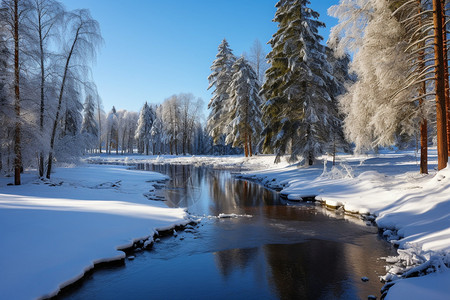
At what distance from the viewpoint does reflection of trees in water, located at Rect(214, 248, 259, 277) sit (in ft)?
20.9

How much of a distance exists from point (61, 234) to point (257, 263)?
4.68m

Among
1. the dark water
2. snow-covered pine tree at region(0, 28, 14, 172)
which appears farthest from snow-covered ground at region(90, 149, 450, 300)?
snow-covered pine tree at region(0, 28, 14, 172)

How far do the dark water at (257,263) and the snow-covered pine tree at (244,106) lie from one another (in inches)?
807

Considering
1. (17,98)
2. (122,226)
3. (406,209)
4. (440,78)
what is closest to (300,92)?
(440,78)

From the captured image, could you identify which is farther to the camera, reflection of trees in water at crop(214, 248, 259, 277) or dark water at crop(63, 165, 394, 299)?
reflection of trees in water at crop(214, 248, 259, 277)

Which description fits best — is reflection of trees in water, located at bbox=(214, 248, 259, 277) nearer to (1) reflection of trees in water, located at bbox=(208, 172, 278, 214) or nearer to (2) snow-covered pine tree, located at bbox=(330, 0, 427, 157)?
(1) reflection of trees in water, located at bbox=(208, 172, 278, 214)

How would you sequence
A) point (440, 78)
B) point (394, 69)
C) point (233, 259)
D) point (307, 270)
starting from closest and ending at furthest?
point (307, 270) < point (233, 259) < point (440, 78) < point (394, 69)

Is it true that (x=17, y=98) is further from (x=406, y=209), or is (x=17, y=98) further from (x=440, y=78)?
(x=440, y=78)

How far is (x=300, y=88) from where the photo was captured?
19391 millimetres

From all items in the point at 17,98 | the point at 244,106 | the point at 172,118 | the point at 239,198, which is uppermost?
the point at 172,118

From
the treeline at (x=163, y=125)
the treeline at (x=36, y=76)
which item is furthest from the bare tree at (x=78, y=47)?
the treeline at (x=163, y=125)

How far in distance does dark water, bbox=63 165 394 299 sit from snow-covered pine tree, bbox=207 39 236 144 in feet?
79.2

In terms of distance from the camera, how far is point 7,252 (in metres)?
5.47

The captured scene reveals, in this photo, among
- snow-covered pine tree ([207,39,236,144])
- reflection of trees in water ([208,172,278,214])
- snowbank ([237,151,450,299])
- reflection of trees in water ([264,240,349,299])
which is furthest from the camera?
snow-covered pine tree ([207,39,236,144])
